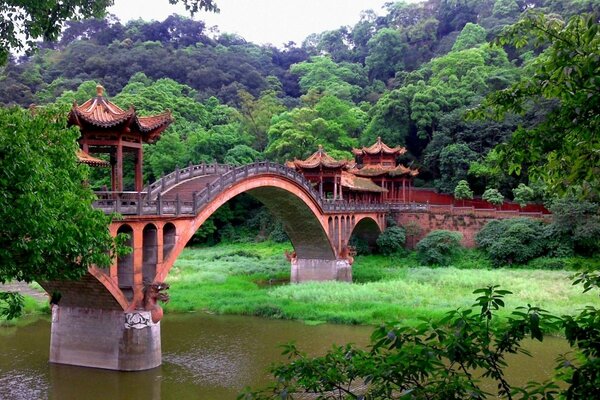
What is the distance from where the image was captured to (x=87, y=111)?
55.9 feet

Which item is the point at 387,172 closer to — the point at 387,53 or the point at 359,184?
the point at 359,184

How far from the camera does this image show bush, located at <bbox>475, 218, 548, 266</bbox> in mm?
35531

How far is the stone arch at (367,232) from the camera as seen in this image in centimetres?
4294

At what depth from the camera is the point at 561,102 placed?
16.4 ft

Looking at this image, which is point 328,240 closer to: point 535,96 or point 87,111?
point 87,111

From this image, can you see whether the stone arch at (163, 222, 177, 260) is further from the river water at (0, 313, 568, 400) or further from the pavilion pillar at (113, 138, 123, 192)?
the river water at (0, 313, 568, 400)

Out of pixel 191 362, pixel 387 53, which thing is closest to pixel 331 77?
pixel 387 53

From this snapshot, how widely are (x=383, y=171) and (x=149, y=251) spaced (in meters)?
30.2

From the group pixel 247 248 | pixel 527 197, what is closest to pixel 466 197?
pixel 527 197

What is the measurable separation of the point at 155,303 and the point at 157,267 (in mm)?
1331

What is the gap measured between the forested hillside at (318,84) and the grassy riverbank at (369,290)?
10.5 m

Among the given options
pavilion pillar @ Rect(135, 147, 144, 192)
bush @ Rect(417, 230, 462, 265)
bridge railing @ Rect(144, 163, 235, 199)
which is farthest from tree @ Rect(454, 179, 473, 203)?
pavilion pillar @ Rect(135, 147, 144, 192)

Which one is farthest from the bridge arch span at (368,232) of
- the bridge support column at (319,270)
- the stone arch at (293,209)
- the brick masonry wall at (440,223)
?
the stone arch at (293,209)

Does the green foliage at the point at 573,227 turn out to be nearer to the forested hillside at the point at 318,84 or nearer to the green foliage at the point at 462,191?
the forested hillside at the point at 318,84
